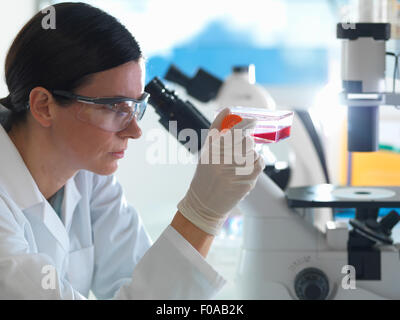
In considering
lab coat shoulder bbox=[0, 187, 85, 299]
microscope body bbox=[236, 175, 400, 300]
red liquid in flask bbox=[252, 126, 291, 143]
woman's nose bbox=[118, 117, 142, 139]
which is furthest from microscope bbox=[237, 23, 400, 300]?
lab coat shoulder bbox=[0, 187, 85, 299]

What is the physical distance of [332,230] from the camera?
3.62ft

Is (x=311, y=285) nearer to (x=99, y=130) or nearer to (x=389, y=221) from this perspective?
(x=389, y=221)

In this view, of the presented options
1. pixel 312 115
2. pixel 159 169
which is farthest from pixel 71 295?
pixel 312 115

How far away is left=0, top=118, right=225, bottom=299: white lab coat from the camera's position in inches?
35.4

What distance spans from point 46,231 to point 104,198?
9.4 inches

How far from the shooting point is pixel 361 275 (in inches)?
42.4

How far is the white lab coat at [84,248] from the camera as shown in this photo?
90cm

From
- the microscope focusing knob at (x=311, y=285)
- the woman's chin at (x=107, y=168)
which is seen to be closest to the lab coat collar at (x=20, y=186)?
the woman's chin at (x=107, y=168)

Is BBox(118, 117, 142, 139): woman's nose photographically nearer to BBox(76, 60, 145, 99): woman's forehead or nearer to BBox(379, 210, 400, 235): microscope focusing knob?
BBox(76, 60, 145, 99): woman's forehead

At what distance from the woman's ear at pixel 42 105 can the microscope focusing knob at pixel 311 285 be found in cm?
61

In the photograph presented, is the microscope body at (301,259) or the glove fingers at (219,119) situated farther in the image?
the microscope body at (301,259)

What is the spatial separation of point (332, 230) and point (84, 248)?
61 cm

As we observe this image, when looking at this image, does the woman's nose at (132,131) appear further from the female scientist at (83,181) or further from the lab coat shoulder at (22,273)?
the lab coat shoulder at (22,273)
